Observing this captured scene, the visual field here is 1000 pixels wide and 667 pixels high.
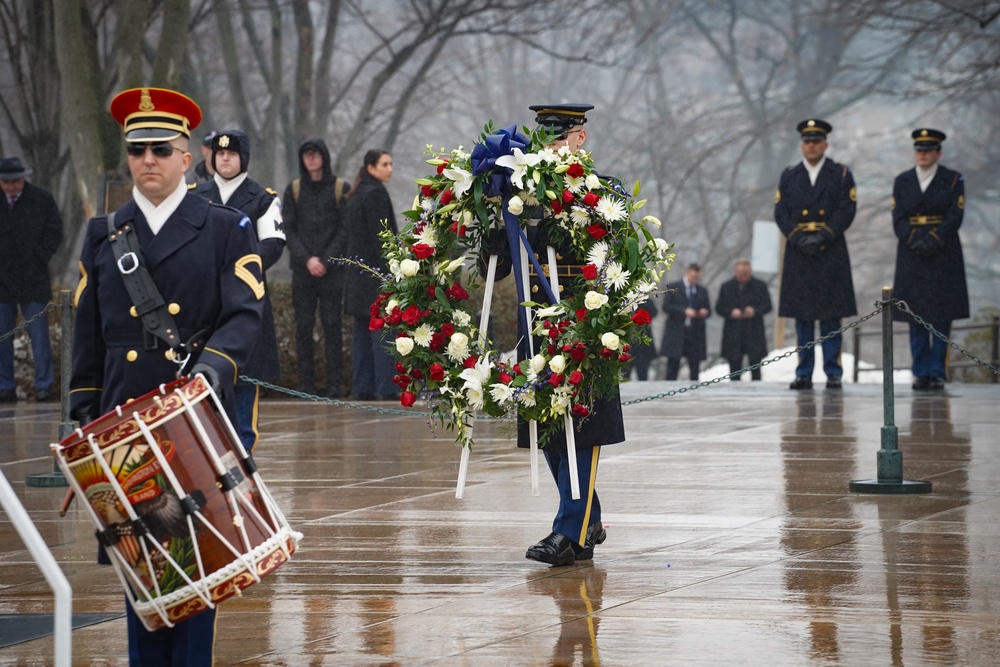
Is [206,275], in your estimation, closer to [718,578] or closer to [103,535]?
[103,535]

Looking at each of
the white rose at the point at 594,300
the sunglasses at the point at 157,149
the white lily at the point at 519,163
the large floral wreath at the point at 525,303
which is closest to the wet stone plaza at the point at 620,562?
the large floral wreath at the point at 525,303

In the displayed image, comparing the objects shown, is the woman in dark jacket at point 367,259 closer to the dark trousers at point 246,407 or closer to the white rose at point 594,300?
the dark trousers at point 246,407

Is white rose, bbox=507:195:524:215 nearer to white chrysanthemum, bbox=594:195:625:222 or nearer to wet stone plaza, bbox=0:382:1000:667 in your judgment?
white chrysanthemum, bbox=594:195:625:222

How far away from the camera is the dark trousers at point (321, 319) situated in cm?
1527

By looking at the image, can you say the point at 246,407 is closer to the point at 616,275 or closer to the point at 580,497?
the point at 580,497

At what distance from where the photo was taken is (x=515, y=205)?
270 inches

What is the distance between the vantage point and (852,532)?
310 inches

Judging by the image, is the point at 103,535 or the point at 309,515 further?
the point at 309,515

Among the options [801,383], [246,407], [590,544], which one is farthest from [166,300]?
[801,383]

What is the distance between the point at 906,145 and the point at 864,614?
41543 millimetres

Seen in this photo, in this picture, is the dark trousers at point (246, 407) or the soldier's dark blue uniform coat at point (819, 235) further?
the soldier's dark blue uniform coat at point (819, 235)

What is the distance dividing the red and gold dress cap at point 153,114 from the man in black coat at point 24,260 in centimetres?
1042

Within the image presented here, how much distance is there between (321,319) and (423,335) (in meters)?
8.39

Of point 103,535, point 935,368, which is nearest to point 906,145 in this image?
point 935,368
